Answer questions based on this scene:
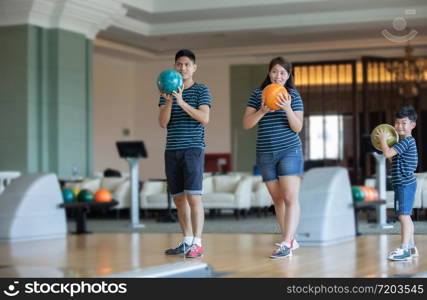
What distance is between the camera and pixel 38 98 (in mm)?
11688

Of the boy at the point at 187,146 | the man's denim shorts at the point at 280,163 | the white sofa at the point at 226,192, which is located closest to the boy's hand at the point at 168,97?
the boy at the point at 187,146

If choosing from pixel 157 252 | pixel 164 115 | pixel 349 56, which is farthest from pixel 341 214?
pixel 349 56

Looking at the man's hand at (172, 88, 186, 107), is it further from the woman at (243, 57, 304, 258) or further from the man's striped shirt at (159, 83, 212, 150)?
the woman at (243, 57, 304, 258)

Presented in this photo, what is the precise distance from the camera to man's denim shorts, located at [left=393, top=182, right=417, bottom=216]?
4086 mm

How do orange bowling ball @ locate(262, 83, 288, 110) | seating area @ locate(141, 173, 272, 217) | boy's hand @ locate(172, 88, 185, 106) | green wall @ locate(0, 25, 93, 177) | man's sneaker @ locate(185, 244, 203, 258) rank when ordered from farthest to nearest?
green wall @ locate(0, 25, 93, 177), seating area @ locate(141, 173, 272, 217), man's sneaker @ locate(185, 244, 203, 258), boy's hand @ locate(172, 88, 185, 106), orange bowling ball @ locate(262, 83, 288, 110)

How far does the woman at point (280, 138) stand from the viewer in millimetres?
4297

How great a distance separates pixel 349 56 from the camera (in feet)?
47.8

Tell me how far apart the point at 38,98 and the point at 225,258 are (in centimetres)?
749

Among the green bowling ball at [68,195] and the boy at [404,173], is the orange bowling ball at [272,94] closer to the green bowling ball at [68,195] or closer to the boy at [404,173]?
the boy at [404,173]

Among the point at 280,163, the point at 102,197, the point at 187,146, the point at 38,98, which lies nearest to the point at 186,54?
the point at 187,146

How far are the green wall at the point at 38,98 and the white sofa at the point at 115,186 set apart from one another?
2.48ft

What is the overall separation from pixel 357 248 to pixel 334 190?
0.82 meters

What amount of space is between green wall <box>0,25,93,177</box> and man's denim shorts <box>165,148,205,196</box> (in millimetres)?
7291
